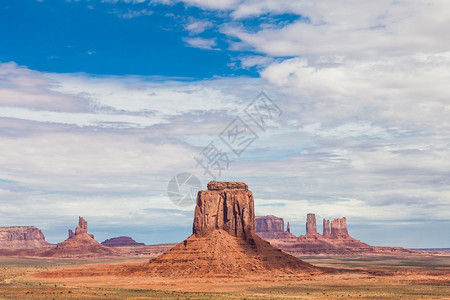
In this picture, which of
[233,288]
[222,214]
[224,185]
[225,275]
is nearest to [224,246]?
[222,214]

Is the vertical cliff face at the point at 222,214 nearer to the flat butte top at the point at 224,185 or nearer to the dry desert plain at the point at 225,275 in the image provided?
the dry desert plain at the point at 225,275

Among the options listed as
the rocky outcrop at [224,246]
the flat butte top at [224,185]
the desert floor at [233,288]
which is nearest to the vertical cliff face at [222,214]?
the rocky outcrop at [224,246]

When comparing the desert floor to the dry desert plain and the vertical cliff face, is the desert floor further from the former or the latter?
the vertical cliff face

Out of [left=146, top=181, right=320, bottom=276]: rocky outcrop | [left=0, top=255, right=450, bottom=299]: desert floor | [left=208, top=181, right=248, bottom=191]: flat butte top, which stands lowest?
[left=0, top=255, right=450, bottom=299]: desert floor

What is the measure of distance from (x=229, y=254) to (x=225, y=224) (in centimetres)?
1048

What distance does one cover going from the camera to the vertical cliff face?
6156 inches

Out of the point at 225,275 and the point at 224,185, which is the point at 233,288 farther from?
the point at 224,185

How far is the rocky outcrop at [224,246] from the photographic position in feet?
478

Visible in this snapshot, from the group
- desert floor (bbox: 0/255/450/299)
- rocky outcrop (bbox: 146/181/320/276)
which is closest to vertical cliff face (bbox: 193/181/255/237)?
rocky outcrop (bbox: 146/181/320/276)

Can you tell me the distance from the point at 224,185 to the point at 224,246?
58.6 feet

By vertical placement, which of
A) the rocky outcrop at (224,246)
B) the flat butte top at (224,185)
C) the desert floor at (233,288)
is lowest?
the desert floor at (233,288)

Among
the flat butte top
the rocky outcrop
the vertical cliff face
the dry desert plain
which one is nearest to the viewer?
the dry desert plain

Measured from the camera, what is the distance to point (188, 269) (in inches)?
5694

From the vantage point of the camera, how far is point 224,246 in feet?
493
